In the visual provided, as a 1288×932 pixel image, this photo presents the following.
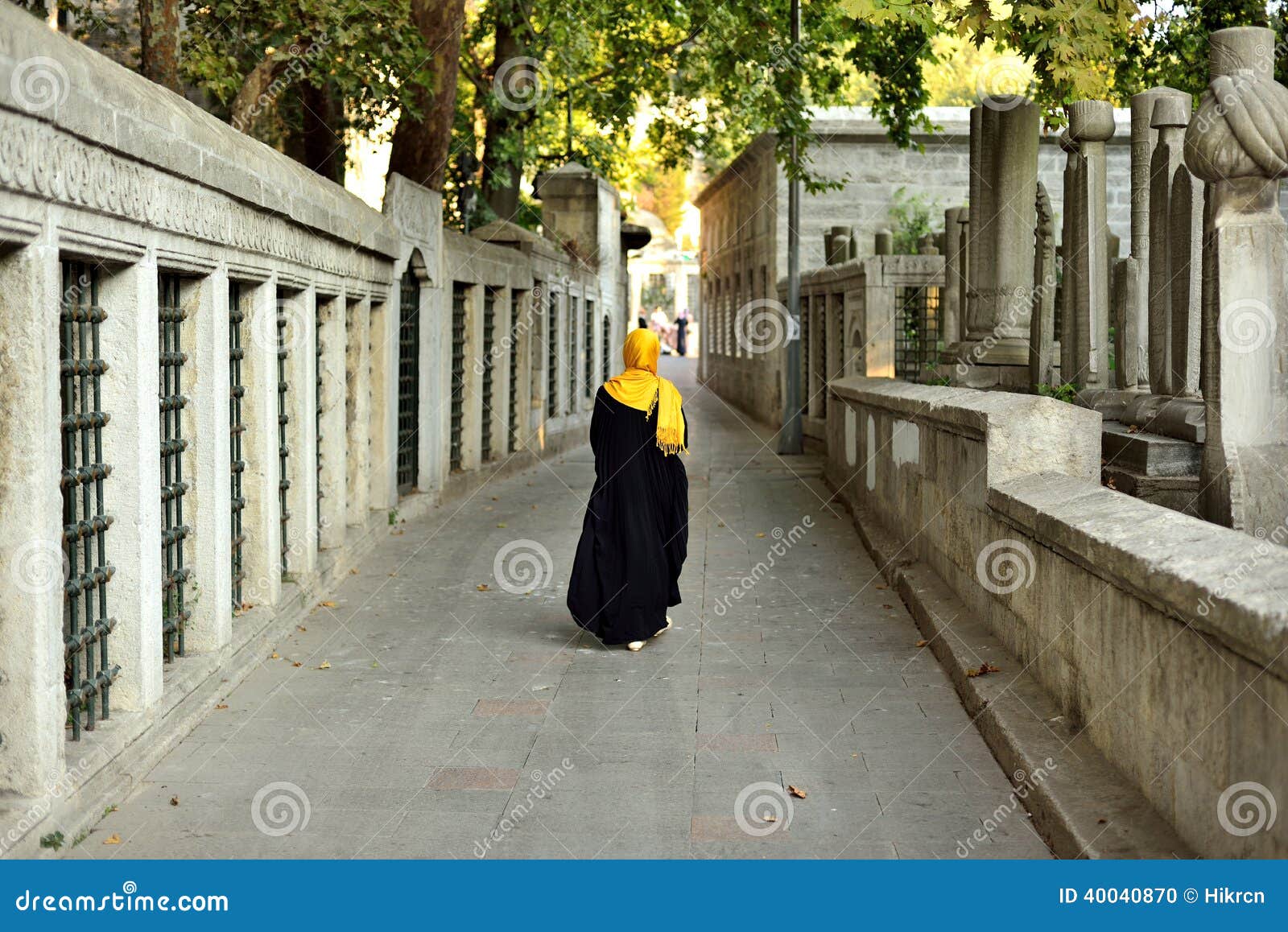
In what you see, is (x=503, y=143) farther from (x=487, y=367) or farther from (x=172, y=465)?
(x=172, y=465)

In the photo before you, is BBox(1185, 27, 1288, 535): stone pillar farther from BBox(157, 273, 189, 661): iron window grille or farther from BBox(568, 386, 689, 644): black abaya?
BBox(157, 273, 189, 661): iron window grille

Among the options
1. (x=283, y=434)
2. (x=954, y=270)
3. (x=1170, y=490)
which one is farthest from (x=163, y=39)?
(x=954, y=270)

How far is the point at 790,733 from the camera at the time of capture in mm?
6836

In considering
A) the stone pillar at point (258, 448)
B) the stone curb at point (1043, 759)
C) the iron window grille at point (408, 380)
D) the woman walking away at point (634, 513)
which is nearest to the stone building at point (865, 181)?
the iron window grille at point (408, 380)

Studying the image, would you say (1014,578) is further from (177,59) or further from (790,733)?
(177,59)

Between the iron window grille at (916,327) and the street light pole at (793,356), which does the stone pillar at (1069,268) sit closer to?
the iron window grille at (916,327)

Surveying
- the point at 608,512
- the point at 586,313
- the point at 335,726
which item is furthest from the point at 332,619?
the point at 586,313

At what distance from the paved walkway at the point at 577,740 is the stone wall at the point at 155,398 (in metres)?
0.30

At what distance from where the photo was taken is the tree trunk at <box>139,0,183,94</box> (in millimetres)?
10914

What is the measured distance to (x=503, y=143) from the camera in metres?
22.0

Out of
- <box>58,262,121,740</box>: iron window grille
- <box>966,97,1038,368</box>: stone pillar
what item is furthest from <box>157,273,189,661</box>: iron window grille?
<box>966,97,1038,368</box>: stone pillar

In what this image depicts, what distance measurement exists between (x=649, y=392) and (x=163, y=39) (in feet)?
15.0

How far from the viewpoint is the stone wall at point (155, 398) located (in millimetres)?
5145

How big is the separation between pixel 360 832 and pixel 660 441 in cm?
403
